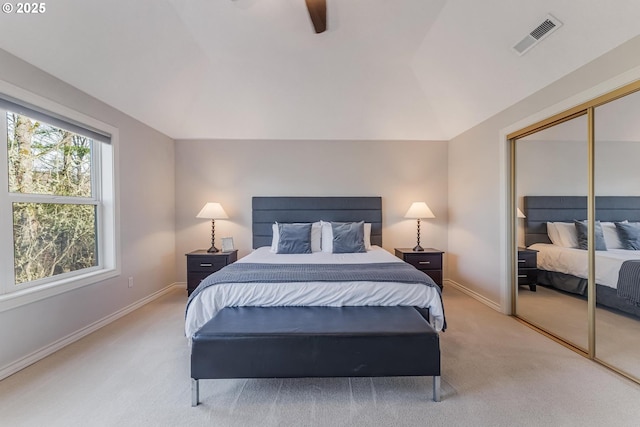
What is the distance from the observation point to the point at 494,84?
118 inches

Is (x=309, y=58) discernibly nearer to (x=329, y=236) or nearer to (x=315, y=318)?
(x=329, y=236)

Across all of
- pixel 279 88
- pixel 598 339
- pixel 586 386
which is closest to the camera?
pixel 586 386

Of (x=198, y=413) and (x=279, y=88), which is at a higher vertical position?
(x=279, y=88)

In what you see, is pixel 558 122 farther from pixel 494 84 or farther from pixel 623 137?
pixel 494 84

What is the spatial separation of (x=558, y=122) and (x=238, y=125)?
12.9 feet

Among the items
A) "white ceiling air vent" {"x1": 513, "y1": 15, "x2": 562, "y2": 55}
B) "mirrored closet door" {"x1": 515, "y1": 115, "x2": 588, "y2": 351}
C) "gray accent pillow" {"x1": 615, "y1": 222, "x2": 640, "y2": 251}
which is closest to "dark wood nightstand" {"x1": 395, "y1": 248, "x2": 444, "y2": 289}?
"mirrored closet door" {"x1": 515, "y1": 115, "x2": 588, "y2": 351}

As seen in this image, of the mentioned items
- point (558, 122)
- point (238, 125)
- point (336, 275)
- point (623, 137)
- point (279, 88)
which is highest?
point (279, 88)

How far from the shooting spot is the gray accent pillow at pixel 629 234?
2.05 m

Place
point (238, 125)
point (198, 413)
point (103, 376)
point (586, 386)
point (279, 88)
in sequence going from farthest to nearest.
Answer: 1. point (238, 125)
2. point (279, 88)
3. point (103, 376)
4. point (586, 386)
5. point (198, 413)

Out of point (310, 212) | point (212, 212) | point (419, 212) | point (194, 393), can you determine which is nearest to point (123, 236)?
point (212, 212)

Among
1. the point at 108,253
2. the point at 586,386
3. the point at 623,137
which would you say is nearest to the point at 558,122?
the point at 623,137

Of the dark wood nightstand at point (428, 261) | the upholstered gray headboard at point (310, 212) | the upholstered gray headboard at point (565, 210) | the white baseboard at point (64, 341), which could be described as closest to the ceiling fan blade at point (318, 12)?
the upholstered gray headboard at point (310, 212)

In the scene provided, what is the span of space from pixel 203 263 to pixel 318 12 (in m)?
3.32

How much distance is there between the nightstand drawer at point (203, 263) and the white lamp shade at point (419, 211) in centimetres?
291
